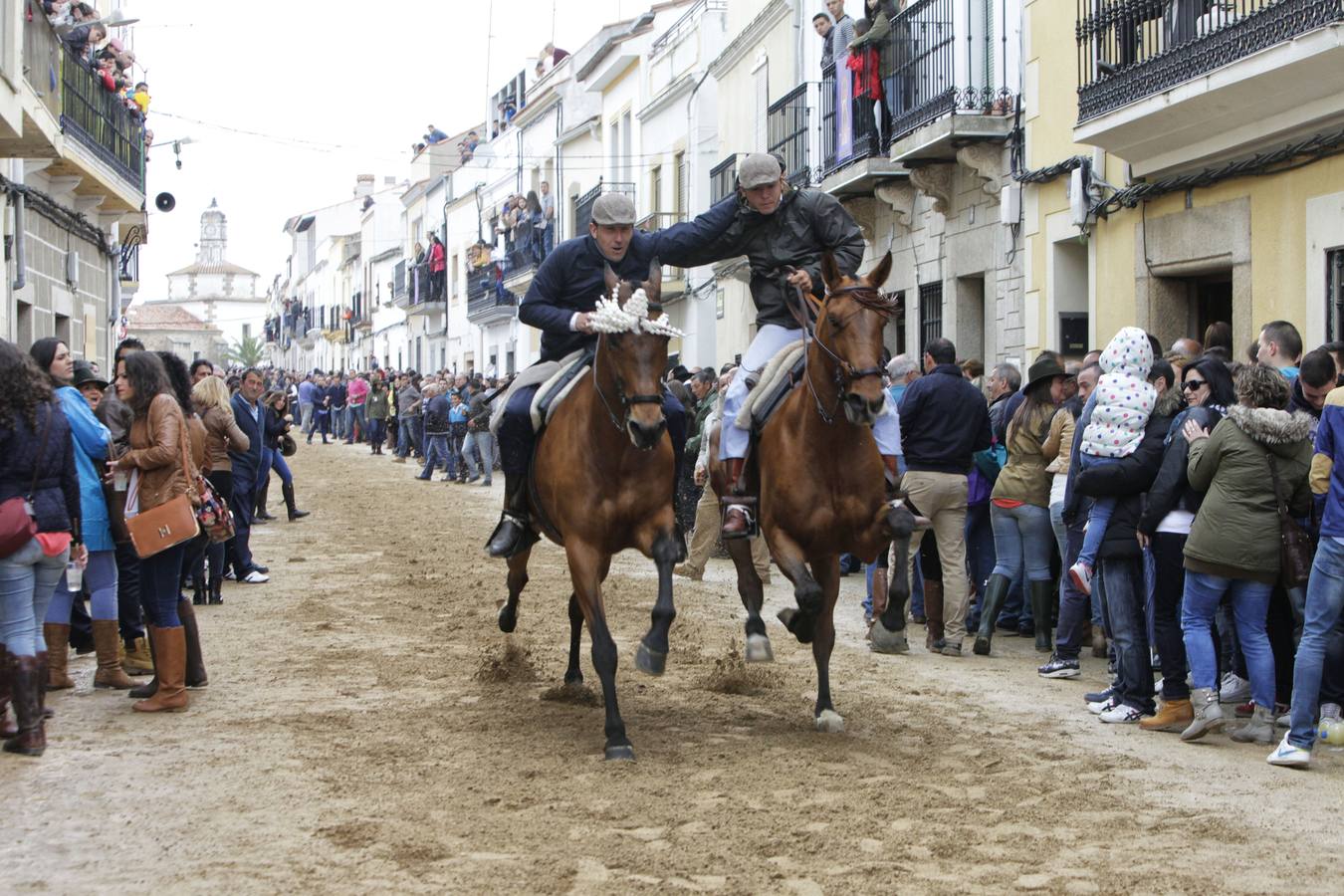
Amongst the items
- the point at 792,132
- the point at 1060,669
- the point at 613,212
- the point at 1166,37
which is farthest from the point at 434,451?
the point at 613,212

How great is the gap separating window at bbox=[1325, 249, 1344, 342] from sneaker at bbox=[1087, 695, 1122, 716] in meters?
4.37

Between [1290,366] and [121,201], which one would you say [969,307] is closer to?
[1290,366]

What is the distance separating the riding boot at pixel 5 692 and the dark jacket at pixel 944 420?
5709mm

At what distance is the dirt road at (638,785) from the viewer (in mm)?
5266

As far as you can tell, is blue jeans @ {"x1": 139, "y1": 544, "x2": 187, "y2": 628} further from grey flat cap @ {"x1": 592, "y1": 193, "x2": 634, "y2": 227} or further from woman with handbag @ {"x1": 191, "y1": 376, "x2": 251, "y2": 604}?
woman with handbag @ {"x1": 191, "y1": 376, "x2": 251, "y2": 604}

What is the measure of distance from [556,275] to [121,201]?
54.4 ft

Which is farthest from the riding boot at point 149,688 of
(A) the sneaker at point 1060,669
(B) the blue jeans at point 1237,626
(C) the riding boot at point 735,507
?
(B) the blue jeans at point 1237,626

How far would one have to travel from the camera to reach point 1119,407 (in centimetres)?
790

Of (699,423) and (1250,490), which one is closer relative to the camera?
(1250,490)

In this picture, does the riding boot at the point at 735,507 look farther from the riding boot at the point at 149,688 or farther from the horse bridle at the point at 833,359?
the riding boot at the point at 149,688

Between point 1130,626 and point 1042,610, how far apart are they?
230 centimetres

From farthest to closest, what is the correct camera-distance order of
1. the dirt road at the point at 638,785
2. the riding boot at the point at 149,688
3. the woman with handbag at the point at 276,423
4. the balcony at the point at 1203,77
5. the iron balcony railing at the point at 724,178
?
the iron balcony railing at the point at 724,178, the woman with handbag at the point at 276,423, the balcony at the point at 1203,77, the riding boot at the point at 149,688, the dirt road at the point at 638,785

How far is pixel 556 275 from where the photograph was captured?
8.09 meters

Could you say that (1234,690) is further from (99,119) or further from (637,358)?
(99,119)
